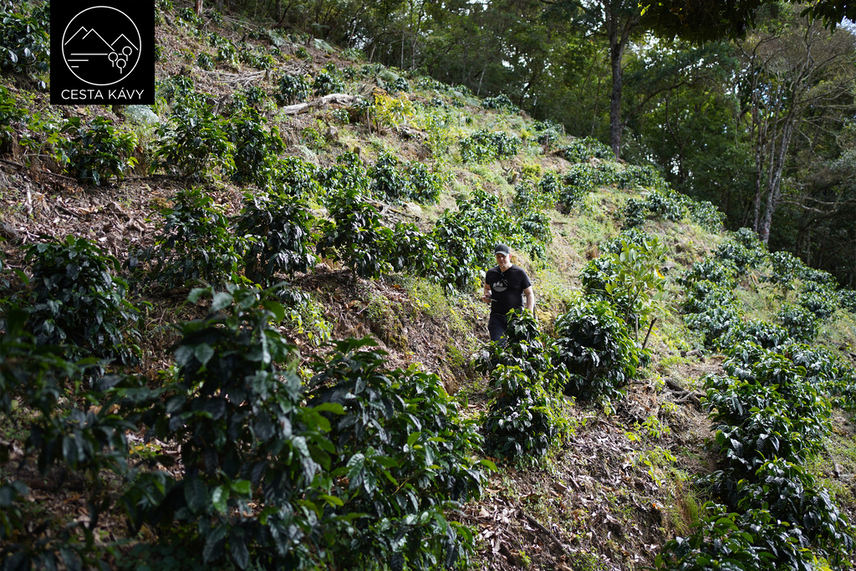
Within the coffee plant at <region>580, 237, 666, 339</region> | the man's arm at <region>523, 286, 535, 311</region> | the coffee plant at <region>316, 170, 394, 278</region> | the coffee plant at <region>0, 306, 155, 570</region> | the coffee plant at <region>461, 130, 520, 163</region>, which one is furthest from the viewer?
the coffee plant at <region>461, 130, 520, 163</region>

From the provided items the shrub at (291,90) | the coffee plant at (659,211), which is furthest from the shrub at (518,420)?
the coffee plant at (659,211)

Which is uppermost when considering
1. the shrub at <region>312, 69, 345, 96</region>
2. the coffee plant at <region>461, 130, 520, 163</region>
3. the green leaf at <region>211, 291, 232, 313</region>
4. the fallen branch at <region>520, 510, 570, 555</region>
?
the shrub at <region>312, 69, 345, 96</region>

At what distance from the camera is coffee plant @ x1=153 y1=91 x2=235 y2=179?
5.43m

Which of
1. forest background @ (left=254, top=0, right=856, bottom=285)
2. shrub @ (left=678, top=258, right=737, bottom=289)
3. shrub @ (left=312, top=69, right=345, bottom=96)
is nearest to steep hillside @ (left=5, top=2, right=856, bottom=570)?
shrub @ (left=312, top=69, right=345, bottom=96)

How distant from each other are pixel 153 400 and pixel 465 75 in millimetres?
28312

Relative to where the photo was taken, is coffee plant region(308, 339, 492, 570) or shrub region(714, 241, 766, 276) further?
shrub region(714, 241, 766, 276)

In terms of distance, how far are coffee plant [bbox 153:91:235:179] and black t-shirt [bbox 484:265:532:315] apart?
3386mm

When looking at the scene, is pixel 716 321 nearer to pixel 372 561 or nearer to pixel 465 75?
pixel 372 561

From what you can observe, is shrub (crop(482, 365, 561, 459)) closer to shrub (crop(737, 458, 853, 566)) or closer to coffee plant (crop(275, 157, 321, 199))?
shrub (crop(737, 458, 853, 566))

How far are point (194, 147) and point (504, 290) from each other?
3.84m

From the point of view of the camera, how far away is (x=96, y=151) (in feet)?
16.3

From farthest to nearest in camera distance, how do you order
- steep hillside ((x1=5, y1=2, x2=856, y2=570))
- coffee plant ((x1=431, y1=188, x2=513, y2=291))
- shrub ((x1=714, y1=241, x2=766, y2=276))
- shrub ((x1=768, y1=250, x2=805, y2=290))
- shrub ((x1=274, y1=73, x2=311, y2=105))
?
1. shrub ((x1=768, y1=250, x2=805, y2=290))
2. shrub ((x1=714, y1=241, x2=766, y2=276))
3. shrub ((x1=274, y1=73, x2=311, y2=105))
4. coffee plant ((x1=431, y1=188, x2=513, y2=291))
5. steep hillside ((x1=5, y1=2, x2=856, y2=570))

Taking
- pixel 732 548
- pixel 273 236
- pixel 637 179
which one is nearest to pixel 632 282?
pixel 732 548

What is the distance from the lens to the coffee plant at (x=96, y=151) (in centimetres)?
494
